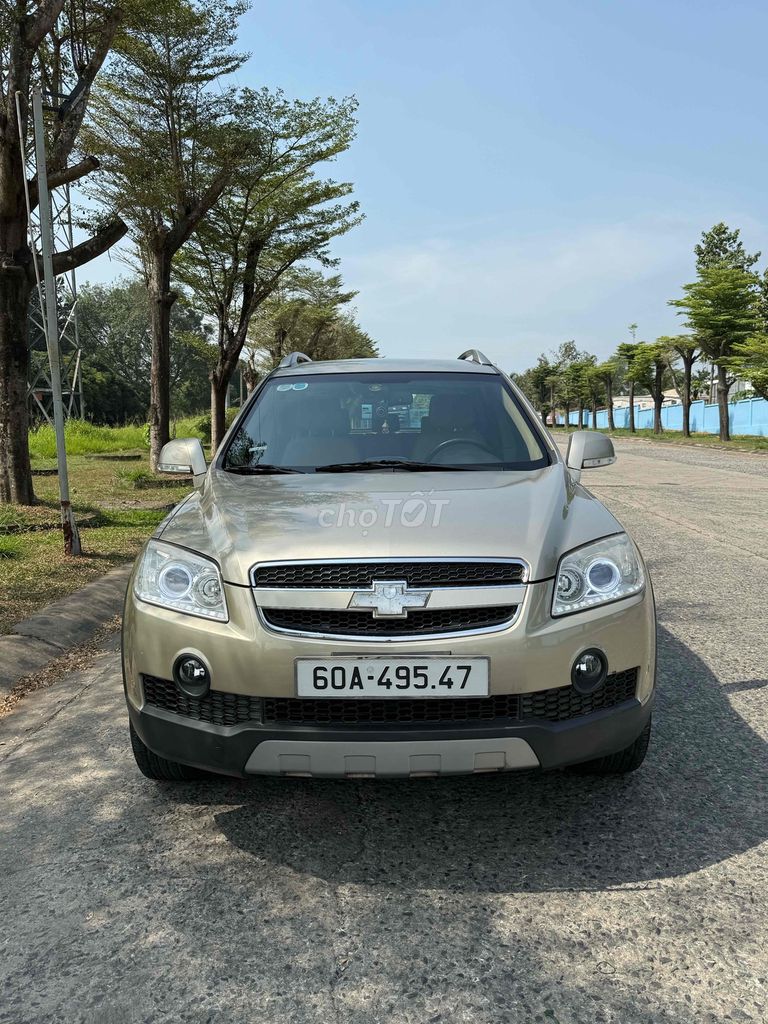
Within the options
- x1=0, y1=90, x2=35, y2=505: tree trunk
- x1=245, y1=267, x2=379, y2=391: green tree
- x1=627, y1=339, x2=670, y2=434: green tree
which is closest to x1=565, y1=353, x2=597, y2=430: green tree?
x1=627, y1=339, x2=670, y2=434: green tree

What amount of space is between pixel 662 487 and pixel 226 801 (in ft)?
42.1

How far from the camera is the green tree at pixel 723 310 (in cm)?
3794

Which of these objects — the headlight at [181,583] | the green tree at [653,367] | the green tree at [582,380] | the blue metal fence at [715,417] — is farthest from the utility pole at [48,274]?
the green tree at [582,380]

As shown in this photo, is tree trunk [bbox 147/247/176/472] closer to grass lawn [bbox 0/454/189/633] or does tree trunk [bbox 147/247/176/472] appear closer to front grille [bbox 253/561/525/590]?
grass lawn [bbox 0/454/189/633]

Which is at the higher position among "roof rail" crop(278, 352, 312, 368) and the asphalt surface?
"roof rail" crop(278, 352, 312, 368)

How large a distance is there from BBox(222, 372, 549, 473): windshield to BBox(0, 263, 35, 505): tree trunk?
5.66 metres

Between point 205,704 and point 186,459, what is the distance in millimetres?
1547

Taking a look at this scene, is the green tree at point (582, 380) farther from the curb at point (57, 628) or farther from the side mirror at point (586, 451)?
the side mirror at point (586, 451)

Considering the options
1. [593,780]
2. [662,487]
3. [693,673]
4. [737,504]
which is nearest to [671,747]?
[593,780]

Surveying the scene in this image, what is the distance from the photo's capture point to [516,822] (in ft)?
8.72

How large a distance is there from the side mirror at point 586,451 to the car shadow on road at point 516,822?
1.25 m

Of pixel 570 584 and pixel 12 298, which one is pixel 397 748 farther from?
pixel 12 298

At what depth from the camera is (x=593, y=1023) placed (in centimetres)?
178

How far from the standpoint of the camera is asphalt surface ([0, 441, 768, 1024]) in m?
1.88
